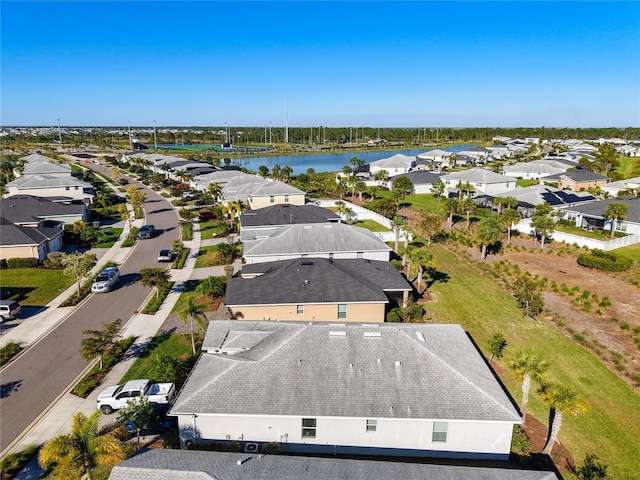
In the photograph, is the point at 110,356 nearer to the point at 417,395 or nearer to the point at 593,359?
the point at 417,395

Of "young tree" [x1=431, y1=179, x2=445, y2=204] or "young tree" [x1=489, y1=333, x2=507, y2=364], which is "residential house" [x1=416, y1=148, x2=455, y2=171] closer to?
"young tree" [x1=431, y1=179, x2=445, y2=204]

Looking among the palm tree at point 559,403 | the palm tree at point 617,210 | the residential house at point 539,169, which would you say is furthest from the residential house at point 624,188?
the palm tree at point 559,403

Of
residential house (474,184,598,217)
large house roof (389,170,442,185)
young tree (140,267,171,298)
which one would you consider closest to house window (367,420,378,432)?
young tree (140,267,171,298)

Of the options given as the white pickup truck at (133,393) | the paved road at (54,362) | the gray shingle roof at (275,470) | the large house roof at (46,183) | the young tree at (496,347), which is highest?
the large house roof at (46,183)

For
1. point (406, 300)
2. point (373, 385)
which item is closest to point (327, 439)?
point (373, 385)

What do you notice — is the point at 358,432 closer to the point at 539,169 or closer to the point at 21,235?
the point at 21,235

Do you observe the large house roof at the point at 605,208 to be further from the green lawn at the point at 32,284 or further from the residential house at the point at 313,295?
the green lawn at the point at 32,284

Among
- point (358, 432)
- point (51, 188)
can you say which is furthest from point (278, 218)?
point (51, 188)
